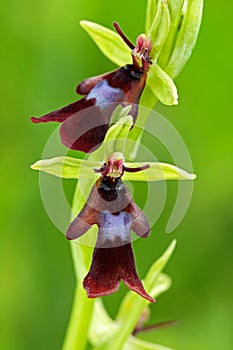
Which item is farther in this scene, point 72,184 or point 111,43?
point 72,184

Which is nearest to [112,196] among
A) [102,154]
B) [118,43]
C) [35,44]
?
[102,154]

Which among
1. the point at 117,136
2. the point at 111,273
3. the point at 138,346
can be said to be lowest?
the point at 138,346

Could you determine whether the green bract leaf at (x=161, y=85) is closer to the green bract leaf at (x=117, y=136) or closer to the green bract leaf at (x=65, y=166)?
the green bract leaf at (x=117, y=136)

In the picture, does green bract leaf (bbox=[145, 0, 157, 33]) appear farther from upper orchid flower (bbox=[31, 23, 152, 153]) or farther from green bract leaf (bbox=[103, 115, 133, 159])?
green bract leaf (bbox=[103, 115, 133, 159])

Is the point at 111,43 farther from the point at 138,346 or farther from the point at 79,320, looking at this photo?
the point at 138,346

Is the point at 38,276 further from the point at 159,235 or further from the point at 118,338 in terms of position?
the point at 118,338

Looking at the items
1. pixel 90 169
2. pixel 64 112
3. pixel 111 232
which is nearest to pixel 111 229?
pixel 111 232
